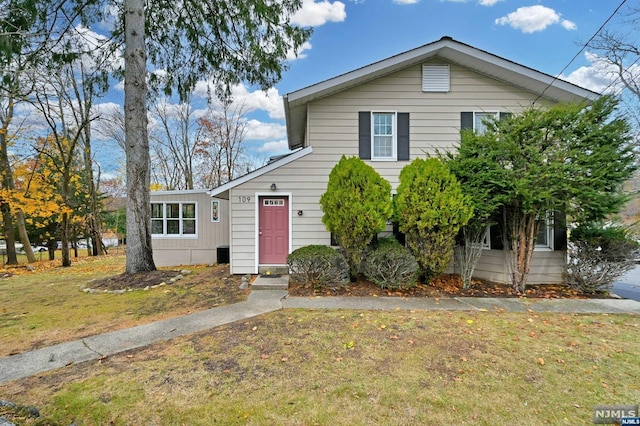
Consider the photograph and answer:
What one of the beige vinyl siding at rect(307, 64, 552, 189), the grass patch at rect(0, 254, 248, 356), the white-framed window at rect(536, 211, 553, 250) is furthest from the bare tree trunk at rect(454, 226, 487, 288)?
the grass patch at rect(0, 254, 248, 356)

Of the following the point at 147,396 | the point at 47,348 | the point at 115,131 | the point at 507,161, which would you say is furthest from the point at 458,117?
the point at 115,131

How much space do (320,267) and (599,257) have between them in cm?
641

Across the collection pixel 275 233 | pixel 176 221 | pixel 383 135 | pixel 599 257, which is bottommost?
pixel 599 257

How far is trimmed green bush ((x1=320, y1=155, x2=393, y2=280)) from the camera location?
257 inches

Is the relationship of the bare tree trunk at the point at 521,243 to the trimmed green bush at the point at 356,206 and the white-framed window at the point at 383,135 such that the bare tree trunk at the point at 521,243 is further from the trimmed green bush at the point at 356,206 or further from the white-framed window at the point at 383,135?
the white-framed window at the point at 383,135

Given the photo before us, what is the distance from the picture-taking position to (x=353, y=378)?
314 cm

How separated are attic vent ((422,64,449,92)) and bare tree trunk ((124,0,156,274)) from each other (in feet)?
25.8

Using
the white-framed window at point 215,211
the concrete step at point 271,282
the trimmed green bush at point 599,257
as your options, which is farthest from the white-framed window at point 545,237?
the white-framed window at point 215,211

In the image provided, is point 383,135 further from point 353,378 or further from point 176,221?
point 176,221

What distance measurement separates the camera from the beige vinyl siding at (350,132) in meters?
Result: 8.13

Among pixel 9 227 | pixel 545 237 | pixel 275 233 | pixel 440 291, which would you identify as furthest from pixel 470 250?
pixel 9 227

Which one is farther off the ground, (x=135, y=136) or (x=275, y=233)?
(x=135, y=136)

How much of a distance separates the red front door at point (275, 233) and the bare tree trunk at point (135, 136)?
325cm

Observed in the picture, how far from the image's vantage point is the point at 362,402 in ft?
9.02
